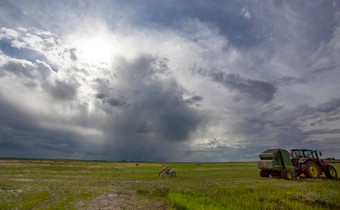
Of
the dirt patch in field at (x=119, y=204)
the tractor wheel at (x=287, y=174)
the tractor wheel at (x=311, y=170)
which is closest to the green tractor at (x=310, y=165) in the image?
the tractor wheel at (x=311, y=170)

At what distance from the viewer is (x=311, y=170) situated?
24469 millimetres

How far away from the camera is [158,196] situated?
53.3 feet

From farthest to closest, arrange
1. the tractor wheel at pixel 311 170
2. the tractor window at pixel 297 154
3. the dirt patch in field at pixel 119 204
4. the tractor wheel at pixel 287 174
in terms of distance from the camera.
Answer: the tractor window at pixel 297 154, the tractor wheel at pixel 311 170, the tractor wheel at pixel 287 174, the dirt patch in field at pixel 119 204

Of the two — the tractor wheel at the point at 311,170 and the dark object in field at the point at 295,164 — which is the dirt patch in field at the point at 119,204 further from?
the tractor wheel at the point at 311,170

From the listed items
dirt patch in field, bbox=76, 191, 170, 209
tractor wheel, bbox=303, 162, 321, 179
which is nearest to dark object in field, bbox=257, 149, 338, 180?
tractor wheel, bbox=303, 162, 321, 179

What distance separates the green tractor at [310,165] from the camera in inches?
955

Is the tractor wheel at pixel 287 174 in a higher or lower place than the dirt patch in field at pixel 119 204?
higher

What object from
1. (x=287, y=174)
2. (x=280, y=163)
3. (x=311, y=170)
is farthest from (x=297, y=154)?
(x=287, y=174)

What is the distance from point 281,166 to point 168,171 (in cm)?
1873

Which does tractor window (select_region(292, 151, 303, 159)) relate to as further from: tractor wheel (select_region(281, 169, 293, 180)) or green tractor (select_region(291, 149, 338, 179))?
tractor wheel (select_region(281, 169, 293, 180))

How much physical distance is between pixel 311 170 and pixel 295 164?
2.04 meters

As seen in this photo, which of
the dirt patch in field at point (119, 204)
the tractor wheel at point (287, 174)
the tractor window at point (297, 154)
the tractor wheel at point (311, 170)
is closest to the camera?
the dirt patch in field at point (119, 204)

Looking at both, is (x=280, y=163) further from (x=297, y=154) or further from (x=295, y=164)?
(x=297, y=154)

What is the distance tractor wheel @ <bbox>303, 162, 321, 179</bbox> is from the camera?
24.1 m
